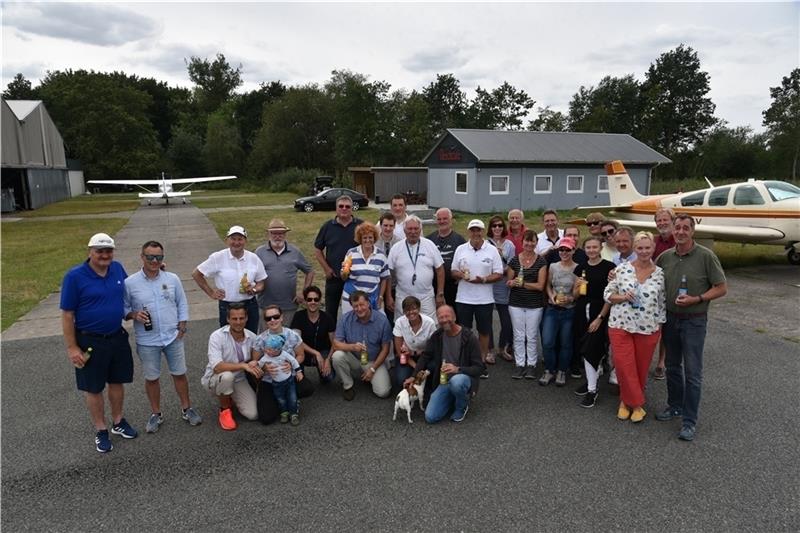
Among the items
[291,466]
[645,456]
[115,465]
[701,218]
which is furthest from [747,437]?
[701,218]

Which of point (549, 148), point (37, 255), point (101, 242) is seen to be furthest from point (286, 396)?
point (549, 148)

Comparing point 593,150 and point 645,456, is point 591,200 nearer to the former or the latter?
point 593,150

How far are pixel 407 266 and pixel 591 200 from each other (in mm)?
20888

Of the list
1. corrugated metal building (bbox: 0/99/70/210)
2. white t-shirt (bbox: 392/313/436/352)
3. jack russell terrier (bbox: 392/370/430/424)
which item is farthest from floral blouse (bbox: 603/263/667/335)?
corrugated metal building (bbox: 0/99/70/210)

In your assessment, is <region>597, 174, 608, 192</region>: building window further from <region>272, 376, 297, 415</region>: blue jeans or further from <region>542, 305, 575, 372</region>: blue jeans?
<region>272, 376, 297, 415</region>: blue jeans

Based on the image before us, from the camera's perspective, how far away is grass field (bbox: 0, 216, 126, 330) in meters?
8.72

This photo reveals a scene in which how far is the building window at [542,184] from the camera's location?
882 inches

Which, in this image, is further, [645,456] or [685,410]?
[685,410]

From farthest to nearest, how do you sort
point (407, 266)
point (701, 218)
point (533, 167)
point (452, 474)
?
point (533, 167), point (701, 218), point (407, 266), point (452, 474)

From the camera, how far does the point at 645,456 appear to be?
3666 millimetres

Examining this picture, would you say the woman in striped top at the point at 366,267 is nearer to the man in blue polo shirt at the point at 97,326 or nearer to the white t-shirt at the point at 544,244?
the white t-shirt at the point at 544,244

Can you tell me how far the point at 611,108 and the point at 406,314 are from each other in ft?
222

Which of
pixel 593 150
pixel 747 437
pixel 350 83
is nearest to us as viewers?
pixel 747 437

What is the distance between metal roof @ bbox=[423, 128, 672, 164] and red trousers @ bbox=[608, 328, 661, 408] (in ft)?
57.7
